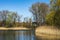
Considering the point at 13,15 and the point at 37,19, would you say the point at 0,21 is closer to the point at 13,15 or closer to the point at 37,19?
the point at 13,15

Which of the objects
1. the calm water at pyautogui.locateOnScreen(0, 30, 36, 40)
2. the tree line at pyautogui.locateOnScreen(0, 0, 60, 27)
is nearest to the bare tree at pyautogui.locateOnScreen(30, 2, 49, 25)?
the tree line at pyautogui.locateOnScreen(0, 0, 60, 27)

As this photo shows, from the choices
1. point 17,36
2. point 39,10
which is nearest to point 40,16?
point 39,10

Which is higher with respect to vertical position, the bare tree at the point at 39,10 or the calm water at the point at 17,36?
the bare tree at the point at 39,10

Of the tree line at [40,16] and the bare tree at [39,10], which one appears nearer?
the tree line at [40,16]

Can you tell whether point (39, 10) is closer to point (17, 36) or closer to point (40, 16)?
point (40, 16)

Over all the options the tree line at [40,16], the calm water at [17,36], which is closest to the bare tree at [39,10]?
the tree line at [40,16]

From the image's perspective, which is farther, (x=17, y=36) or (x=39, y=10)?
(x=39, y=10)

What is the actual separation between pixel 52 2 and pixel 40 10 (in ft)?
97.3

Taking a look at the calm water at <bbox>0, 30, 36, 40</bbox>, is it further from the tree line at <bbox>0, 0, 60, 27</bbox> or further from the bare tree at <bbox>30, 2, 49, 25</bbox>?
the bare tree at <bbox>30, 2, 49, 25</bbox>

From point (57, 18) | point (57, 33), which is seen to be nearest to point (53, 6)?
point (57, 18)

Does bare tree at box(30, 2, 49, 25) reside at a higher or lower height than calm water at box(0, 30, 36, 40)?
higher

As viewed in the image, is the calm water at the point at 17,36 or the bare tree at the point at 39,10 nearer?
the calm water at the point at 17,36

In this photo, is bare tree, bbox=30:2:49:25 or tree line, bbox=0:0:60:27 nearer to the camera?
tree line, bbox=0:0:60:27

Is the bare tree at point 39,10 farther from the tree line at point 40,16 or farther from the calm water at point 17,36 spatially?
the calm water at point 17,36
